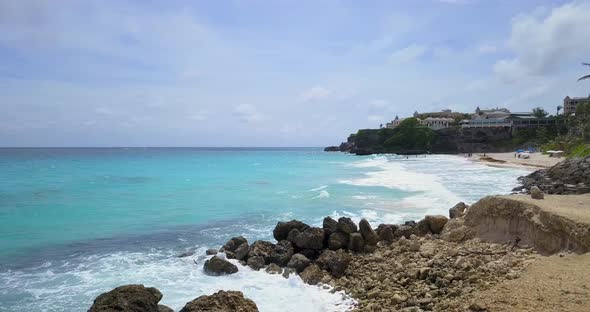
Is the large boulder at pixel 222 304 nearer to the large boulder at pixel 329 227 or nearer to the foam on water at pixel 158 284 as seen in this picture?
the foam on water at pixel 158 284

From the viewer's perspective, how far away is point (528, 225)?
10547mm

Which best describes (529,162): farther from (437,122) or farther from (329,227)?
(437,122)

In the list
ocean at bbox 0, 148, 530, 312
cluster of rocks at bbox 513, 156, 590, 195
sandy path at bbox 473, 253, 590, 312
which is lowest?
ocean at bbox 0, 148, 530, 312

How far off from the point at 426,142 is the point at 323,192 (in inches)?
3152

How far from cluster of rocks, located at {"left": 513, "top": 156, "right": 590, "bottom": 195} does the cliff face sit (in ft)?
221

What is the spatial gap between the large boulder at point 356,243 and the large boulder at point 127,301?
21.3 feet

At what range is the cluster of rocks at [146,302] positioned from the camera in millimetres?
6765

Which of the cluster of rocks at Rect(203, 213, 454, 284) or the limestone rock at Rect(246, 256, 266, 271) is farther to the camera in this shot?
the limestone rock at Rect(246, 256, 266, 271)

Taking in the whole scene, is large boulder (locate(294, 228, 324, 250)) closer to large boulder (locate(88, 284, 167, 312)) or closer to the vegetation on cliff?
large boulder (locate(88, 284, 167, 312))

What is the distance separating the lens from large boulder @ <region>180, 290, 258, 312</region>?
7.25 metres

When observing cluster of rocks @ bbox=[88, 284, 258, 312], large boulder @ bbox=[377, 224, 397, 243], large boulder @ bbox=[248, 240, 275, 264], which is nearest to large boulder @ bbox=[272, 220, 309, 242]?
large boulder @ bbox=[248, 240, 275, 264]

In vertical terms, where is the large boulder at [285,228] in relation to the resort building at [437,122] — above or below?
below

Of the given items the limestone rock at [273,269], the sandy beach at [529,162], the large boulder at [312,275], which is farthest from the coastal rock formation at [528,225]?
the sandy beach at [529,162]

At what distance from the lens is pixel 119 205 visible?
25906 mm
